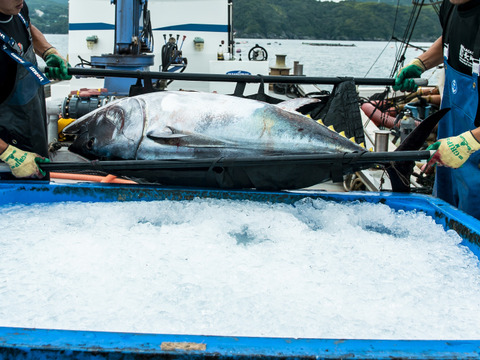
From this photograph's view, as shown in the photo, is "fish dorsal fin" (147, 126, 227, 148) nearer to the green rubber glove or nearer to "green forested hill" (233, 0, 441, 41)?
the green rubber glove

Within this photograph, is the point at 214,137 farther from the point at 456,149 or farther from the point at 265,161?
the point at 456,149

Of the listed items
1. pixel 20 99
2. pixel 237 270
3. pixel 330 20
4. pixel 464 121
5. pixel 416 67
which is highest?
pixel 330 20

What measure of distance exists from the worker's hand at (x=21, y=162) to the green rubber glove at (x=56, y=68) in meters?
0.74

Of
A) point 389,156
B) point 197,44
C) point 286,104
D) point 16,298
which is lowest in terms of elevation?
point 16,298

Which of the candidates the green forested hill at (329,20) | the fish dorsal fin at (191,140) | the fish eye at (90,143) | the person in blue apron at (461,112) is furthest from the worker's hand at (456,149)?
the green forested hill at (329,20)

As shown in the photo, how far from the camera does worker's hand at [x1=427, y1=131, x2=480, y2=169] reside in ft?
7.98

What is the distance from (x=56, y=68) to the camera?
3.20 meters

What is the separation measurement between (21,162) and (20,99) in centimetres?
45

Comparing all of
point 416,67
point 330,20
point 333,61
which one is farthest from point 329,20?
point 416,67

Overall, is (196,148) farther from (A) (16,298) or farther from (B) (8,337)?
(B) (8,337)

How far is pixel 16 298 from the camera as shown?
173cm

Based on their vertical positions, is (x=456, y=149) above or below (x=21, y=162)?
above

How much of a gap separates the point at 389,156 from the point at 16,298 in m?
2.00

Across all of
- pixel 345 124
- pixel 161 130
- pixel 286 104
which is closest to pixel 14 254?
pixel 161 130
